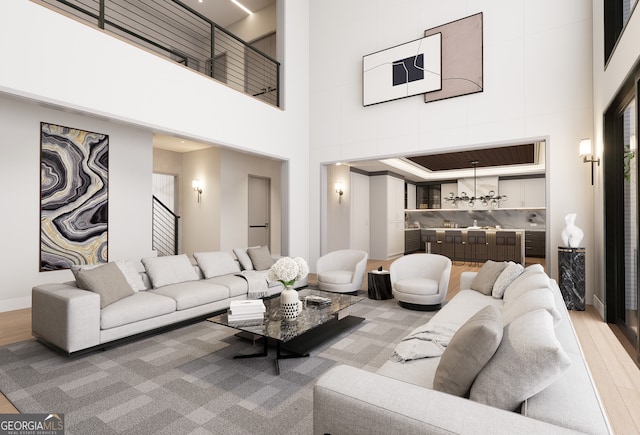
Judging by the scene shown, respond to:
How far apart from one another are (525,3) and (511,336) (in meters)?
5.56

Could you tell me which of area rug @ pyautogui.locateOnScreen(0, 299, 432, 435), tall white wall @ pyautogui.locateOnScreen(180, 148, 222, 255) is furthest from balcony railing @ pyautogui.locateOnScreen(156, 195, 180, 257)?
area rug @ pyautogui.locateOnScreen(0, 299, 432, 435)

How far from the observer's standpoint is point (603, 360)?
9.66ft

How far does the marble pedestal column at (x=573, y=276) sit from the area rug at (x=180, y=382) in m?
2.45

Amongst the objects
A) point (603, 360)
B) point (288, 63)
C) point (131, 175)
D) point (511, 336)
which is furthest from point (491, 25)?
point (131, 175)

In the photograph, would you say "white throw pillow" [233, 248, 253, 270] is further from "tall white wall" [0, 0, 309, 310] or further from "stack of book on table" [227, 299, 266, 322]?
"stack of book on table" [227, 299, 266, 322]

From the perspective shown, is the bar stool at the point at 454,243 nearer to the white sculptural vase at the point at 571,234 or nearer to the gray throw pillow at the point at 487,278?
the white sculptural vase at the point at 571,234

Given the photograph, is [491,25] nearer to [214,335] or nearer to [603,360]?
[603,360]

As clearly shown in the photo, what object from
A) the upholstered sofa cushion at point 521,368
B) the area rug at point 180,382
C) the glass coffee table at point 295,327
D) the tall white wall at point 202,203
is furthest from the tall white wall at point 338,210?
the upholstered sofa cushion at point 521,368

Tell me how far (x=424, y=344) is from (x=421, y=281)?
2482mm

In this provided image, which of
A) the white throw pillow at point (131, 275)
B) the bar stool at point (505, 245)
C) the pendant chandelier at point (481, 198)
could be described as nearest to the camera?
the white throw pillow at point (131, 275)

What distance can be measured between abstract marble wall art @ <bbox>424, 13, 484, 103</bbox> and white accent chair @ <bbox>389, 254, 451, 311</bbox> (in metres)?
2.75

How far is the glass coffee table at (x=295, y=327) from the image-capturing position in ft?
9.23

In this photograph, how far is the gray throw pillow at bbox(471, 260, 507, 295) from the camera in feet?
12.1

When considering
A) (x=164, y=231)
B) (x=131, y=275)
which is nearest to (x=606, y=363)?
(x=131, y=275)
